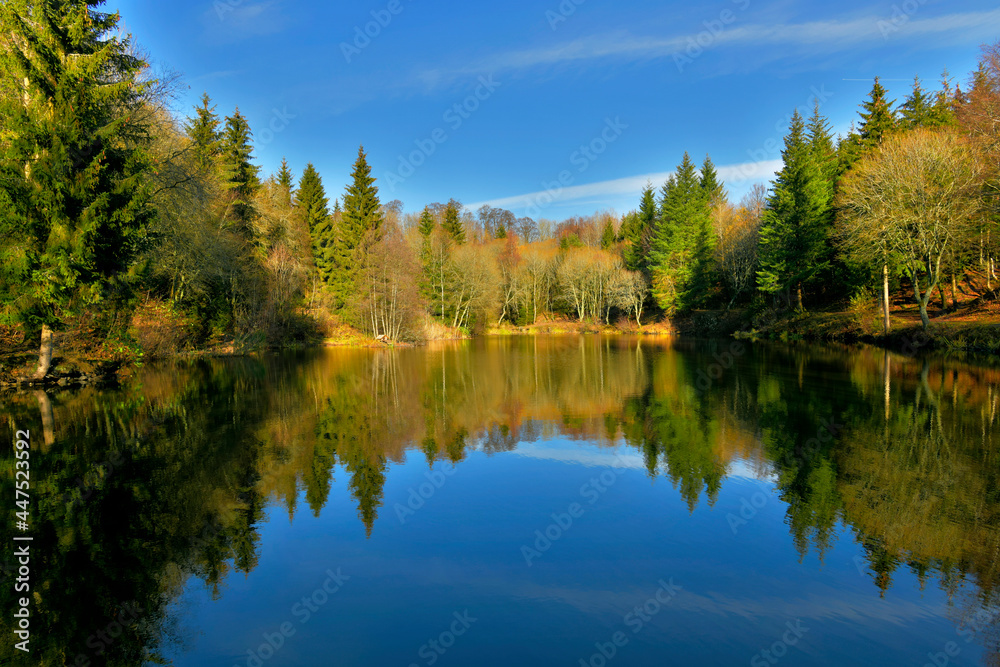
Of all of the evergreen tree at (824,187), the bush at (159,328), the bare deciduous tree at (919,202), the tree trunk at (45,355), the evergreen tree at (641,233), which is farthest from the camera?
the evergreen tree at (641,233)

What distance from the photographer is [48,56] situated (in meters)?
13.0

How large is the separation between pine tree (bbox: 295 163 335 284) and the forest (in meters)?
0.16

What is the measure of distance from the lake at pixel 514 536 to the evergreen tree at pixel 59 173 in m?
3.13


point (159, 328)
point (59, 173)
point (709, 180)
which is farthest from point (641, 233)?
point (59, 173)

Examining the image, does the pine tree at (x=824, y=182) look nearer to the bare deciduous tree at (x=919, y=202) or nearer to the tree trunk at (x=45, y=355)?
the bare deciduous tree at (x=919, y=202)

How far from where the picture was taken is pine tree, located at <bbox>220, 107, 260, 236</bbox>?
3197 centimetres

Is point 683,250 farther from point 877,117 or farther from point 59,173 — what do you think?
point 59,173

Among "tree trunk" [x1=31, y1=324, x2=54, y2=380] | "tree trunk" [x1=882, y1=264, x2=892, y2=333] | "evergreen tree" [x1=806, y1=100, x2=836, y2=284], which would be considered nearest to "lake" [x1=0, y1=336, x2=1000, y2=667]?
"tree trunk" [x1=31, y1=324, x2=54, y2=380]

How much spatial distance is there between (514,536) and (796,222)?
39.5m

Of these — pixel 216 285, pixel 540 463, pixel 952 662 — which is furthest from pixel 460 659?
pixel 216 285

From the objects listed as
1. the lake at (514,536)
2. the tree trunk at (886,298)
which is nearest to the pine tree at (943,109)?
the tree trunk at (886,298)

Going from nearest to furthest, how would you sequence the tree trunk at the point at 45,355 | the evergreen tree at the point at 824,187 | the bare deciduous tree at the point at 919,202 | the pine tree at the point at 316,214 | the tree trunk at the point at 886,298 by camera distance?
the tree trunk at the point at 45,355 → the bare deciduous tree at the point at 919,202 → the tree trunk at the point at 886,298 → the evergreen tree at the point at 824,187 → the pine tree at the point at 316,214

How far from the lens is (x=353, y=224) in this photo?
41.7 m

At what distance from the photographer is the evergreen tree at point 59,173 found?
1252 centimetres
